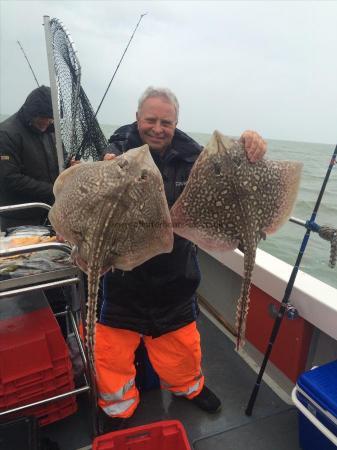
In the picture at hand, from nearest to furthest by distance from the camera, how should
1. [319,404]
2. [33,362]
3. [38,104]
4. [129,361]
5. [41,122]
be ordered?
[319,404]
[33,362]
[129,361]
[38,104]
[41,122]

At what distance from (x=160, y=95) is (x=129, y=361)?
195 centimetres

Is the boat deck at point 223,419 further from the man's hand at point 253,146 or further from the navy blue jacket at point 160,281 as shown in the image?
the man's hand at point 253,146

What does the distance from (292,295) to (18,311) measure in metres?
2.26

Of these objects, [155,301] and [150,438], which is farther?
[155,301]

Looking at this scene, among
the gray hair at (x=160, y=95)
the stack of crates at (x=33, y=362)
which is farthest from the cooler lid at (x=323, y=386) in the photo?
the gray hair at (x=160, y=95)

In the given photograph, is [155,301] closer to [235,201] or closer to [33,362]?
[33,362]

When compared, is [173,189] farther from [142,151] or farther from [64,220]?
[64,220]

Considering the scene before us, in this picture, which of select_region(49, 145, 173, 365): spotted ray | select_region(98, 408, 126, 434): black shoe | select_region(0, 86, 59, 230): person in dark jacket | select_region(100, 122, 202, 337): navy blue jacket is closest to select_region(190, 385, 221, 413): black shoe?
select_region(98, 408, 126, 434): black shoe

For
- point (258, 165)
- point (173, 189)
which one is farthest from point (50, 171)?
point (258, 165)

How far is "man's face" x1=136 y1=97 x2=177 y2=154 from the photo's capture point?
7.29 feet

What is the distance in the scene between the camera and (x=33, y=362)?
7.81ft

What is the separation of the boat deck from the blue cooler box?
345mm

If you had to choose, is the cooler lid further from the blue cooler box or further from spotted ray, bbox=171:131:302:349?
spotted ray, bbox=171:131:302:349

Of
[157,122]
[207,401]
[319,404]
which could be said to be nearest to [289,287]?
[319,404]
